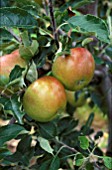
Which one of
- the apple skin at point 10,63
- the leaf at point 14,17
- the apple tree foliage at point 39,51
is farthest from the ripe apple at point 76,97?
the leaf at point 14,17

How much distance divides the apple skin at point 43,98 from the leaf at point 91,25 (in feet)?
0.49

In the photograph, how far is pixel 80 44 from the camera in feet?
2.99

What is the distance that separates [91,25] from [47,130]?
0.32m

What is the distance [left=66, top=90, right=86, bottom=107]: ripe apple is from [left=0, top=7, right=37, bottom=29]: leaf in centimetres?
60

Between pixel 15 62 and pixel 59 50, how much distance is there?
11 cm

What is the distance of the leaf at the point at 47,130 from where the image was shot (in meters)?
0.92

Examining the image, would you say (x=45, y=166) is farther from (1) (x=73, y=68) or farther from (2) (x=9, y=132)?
(1) (x=73, y=68)

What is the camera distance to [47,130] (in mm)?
921

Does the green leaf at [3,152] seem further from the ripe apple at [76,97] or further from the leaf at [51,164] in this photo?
the ripe apple at [76,97]

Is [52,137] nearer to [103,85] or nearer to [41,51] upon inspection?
[41,51]

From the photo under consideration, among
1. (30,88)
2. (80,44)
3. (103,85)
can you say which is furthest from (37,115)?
(103,85)

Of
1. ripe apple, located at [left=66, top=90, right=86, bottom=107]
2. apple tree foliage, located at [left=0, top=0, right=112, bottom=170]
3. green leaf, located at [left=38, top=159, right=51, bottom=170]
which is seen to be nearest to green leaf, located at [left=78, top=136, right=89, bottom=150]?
apple tree foliage, located at [left=0, top=0, right=112, bottom=170]

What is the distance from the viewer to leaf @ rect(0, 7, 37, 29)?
73 cm

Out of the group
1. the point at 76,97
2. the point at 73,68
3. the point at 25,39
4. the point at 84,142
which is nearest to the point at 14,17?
the point at 25,39
